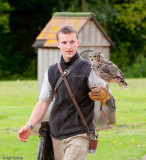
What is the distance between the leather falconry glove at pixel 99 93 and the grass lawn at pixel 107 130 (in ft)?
2.68

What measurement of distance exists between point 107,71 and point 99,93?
0.85 meters

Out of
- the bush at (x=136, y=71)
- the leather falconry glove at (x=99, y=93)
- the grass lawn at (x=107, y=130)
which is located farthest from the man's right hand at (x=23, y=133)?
the bush at (x=136, y=71)

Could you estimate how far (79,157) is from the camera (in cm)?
452

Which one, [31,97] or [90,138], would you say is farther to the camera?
[31,97]

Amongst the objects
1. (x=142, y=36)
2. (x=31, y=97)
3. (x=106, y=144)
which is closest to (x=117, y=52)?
(x=142, y=36)

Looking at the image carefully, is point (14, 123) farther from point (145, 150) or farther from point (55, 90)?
point (55, 90)

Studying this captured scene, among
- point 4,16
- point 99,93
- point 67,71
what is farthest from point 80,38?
point 4,16

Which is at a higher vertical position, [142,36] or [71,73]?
[71,73]

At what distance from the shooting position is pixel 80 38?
30.2 ft

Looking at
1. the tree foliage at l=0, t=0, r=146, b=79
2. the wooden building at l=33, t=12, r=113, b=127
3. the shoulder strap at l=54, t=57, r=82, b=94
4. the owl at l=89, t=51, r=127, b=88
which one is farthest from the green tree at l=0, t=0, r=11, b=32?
the shoulder strap at l=54, t=57, r=82, b=94

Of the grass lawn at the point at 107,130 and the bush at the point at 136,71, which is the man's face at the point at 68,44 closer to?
the grass lawn at the point at 107,130

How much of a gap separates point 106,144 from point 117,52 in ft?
77.5

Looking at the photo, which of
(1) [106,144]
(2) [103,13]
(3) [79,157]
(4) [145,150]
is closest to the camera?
(3) [79,157]

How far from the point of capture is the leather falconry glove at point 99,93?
440 cm
